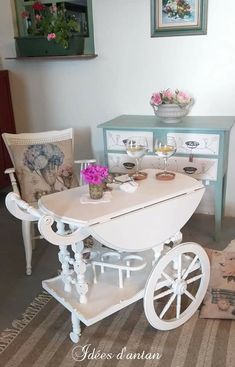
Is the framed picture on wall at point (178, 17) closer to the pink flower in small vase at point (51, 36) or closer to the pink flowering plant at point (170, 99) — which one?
the pink flowering plant at point (170, 99)

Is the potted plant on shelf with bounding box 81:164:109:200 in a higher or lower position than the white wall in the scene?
lower

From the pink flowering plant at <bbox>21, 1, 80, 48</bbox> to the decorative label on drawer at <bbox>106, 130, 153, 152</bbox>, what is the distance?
32.8 inches

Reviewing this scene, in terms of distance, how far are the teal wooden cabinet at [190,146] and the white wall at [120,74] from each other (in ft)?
1.04

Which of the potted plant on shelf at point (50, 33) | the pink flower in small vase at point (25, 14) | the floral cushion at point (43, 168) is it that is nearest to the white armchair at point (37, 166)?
the floral cushion at point (43, 168)

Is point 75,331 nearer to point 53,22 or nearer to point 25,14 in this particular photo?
point 53,22

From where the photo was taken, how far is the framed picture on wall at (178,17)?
105 inches

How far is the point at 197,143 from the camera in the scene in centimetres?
249

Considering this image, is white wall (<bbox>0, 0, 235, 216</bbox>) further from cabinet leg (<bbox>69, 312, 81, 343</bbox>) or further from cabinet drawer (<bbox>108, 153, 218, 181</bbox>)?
cabinet leg (<bbox>69, 312, 81, 343</bbox>)

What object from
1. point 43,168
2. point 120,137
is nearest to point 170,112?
point 120,137

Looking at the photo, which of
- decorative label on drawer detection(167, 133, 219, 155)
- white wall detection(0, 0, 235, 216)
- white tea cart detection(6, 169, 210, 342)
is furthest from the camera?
white wall detection(0, 0, 235, 216)

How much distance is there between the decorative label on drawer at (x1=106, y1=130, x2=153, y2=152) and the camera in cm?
262

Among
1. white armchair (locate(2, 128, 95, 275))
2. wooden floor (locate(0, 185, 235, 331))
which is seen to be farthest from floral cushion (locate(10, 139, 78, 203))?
wooden floor (locate(0, 185, 235, 331))

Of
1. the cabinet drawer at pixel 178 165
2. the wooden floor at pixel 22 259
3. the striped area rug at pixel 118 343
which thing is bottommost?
the wooden floor at pixel 22 259

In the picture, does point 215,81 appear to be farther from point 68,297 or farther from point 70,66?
point 68,297
